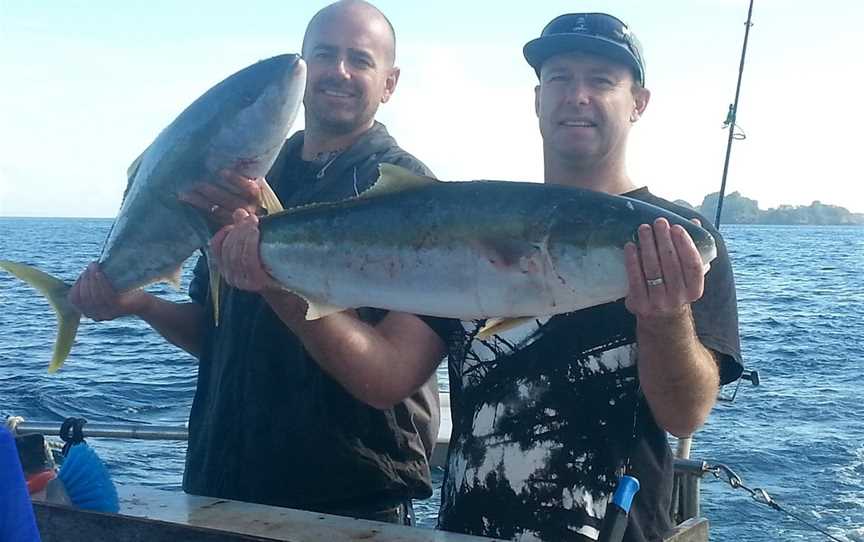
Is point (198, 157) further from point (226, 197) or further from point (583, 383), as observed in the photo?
point (583, 383)

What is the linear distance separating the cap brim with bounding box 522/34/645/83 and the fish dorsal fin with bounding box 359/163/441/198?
30.2 inches

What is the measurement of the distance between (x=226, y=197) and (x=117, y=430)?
3.10 m

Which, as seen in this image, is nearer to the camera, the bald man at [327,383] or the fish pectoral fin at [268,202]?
the fish pectoral fin at [268,202]

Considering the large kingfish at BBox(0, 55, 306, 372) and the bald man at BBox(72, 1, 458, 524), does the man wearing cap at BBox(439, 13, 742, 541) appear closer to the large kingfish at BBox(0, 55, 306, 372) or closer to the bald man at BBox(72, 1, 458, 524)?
the bald man at BBox(72, 1, 458, 524)

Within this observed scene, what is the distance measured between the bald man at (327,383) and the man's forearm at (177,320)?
237mm

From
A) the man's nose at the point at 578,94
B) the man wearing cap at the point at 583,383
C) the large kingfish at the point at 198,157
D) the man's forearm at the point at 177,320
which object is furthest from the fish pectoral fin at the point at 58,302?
the man's nose at the point at 578,94

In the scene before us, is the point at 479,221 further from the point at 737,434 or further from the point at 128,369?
the point at 128,369

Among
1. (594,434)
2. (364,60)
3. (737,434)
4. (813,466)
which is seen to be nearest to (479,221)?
(594,434)

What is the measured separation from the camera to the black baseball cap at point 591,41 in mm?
3262

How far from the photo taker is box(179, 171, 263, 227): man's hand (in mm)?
3203

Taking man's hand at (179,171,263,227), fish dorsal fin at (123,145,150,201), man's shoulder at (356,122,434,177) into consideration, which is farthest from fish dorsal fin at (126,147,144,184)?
man's shoulder at (356,122,434,177)

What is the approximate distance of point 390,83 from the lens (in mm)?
4031

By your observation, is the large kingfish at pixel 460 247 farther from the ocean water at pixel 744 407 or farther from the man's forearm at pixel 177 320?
the ocean water at pixel 744 407

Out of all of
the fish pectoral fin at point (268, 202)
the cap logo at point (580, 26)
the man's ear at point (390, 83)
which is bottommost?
the fish pectoral fin at point (268, 202)
